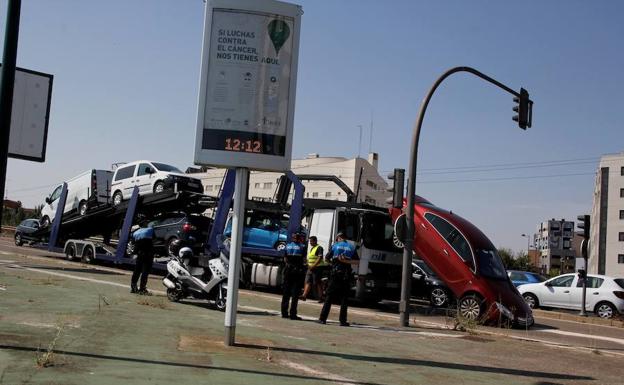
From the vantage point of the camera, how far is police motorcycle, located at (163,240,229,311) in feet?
40.9

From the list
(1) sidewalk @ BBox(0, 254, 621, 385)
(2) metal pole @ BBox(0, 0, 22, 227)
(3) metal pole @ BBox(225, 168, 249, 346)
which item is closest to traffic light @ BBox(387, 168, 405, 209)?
(1) sidewalk @ BBox(0, 254, 621, 385)

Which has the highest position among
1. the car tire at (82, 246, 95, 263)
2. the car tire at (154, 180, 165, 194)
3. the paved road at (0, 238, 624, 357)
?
the car tire at (154, 180, 165, 194)

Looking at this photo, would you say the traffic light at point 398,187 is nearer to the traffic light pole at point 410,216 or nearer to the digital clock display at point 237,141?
the traffic light pole at point 410,216

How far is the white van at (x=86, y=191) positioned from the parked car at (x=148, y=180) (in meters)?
0.40

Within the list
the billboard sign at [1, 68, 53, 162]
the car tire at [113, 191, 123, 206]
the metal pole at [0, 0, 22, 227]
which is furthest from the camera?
the car tire at [113, 191, 123, 206]

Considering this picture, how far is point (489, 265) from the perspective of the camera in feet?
52.4

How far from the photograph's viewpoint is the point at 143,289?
1408cm

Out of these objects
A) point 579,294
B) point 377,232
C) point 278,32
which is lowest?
point 579,294

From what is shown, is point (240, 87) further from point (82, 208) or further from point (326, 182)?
point (326, 182)

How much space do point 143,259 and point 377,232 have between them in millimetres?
6402

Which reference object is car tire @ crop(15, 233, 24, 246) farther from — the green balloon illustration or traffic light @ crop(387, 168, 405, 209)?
the green balloon illustration

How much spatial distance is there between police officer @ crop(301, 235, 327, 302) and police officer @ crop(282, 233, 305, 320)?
5.51 ft

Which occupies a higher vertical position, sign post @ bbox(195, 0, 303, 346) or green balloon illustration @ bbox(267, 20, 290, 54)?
green balloon illustration @ bbox(267, 20, 290, 54)

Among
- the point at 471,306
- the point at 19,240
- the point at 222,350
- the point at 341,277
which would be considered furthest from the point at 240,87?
the point at 19,240
